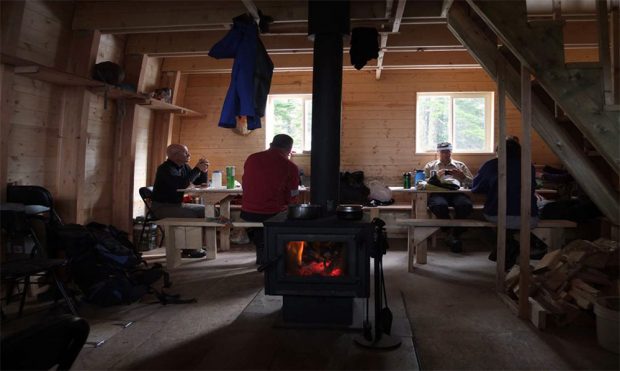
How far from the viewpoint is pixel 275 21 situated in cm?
422

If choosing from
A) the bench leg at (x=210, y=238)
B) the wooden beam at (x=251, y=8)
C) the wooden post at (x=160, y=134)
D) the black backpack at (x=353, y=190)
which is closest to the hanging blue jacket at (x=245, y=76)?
the wooden beam at (x=251, y=8)

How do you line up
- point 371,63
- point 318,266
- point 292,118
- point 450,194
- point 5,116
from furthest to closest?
point 292,118
point 371,63
point 450,194
point 5,116
point 318,266

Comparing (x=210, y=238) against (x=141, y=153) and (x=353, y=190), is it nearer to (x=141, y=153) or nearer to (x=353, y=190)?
(x=141, y=153)

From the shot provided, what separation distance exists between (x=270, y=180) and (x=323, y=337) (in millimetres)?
1835

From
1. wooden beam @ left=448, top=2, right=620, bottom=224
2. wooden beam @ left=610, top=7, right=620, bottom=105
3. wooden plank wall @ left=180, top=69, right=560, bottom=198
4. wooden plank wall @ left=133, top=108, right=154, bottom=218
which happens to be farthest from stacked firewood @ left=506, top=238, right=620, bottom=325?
wooden plank wall @ left=133, top=108, right=154, bottom=218

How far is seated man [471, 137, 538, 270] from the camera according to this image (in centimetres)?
434

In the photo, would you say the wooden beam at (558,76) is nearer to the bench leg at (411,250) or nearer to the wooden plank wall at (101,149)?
the bench leg at (411,250)

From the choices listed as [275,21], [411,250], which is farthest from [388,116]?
[275,21]

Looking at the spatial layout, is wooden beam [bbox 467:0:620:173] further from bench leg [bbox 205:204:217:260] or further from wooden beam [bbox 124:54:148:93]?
wooden beam [bbox 124:54:148:93]

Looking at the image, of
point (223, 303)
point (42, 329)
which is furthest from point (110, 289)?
point (42, 329)

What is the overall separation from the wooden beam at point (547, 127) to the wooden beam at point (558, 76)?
0.56 meters

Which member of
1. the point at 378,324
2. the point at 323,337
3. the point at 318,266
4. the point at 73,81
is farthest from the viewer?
the point at 73,81

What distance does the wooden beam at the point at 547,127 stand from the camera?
10.6 feet

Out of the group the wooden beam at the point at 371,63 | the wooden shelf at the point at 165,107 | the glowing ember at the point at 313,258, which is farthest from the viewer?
the wooden beam at the point at 371,63
